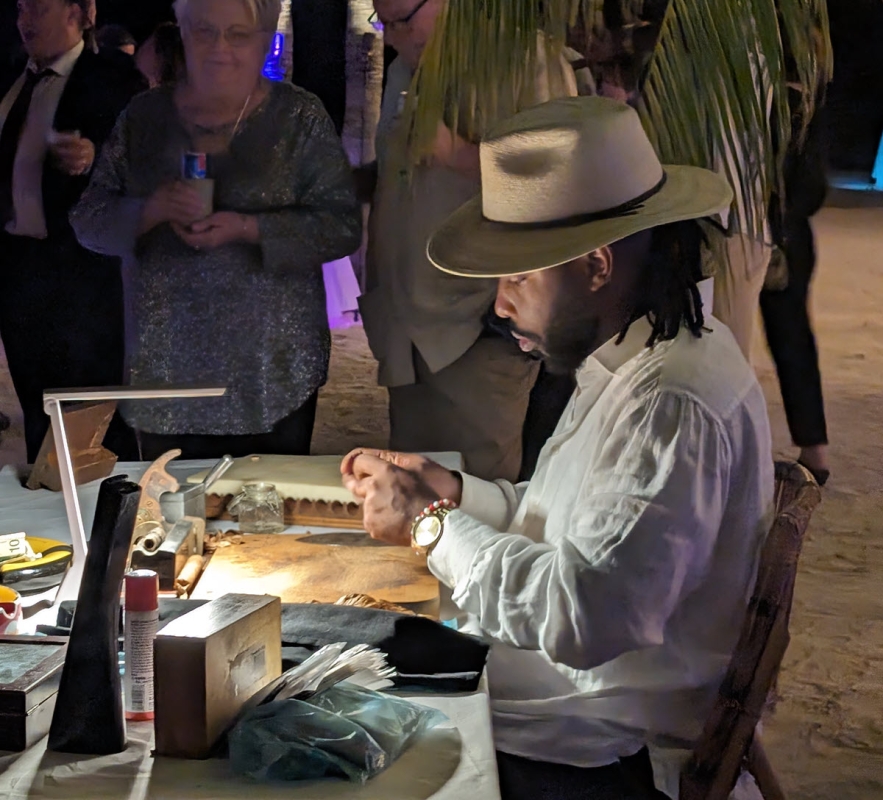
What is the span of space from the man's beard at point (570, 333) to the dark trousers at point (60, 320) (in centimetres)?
102

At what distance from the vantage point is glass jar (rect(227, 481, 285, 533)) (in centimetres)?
211

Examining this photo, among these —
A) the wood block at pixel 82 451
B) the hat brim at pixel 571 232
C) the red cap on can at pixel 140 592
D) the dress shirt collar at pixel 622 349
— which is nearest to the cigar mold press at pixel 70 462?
the red cap on can at pixel 140 592

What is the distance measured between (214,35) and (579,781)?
1.69 metres

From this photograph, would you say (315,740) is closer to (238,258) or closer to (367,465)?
(367,465)

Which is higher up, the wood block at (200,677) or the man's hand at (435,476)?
the wood block at (200,677)

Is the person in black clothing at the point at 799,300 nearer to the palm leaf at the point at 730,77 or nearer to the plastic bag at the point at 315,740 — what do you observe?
the palm leaf at the point at 730,77

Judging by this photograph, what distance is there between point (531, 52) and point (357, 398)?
827 mm

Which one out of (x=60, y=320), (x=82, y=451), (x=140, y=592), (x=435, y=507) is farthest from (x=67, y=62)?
(x=140, y=592)

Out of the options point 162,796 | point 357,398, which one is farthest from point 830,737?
point 162,796

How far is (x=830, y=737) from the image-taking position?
229cm

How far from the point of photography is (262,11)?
2.34 meters

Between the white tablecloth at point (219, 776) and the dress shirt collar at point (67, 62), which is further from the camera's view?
the dress shirt collar at point (67, 62)

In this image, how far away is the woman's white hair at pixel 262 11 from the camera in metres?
2.33

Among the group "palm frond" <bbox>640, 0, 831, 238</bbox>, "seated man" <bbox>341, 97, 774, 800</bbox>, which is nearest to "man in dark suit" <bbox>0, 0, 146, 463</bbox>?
"seated man" <bbox>341, 97, 774, 800</bbox>
